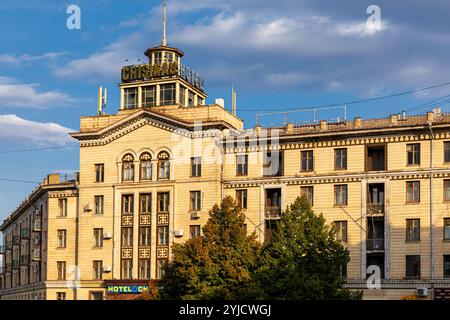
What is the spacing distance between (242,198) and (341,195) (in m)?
8.68

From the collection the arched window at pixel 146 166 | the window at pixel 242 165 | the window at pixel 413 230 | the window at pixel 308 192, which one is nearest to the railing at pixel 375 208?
the window at pixel 413 230

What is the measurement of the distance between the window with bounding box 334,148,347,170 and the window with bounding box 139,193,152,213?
17071mm

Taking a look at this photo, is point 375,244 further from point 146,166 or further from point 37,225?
point 37,225

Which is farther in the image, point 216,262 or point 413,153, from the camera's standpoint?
point 413,153

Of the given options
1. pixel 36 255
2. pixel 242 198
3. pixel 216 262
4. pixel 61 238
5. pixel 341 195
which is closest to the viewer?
pixel 216 262

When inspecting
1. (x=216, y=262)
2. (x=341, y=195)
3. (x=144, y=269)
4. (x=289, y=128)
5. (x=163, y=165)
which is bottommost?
(x=144, y=269)

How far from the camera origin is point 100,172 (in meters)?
68.5

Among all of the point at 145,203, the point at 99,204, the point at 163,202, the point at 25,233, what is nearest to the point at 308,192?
the point at 163,202

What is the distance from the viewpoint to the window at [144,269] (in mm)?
64312

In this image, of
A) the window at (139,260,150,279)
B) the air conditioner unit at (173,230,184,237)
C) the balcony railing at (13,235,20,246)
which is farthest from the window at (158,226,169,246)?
the balcony railing at (13,235,20,246)

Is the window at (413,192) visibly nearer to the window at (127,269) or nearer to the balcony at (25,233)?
the window at (127,269)
